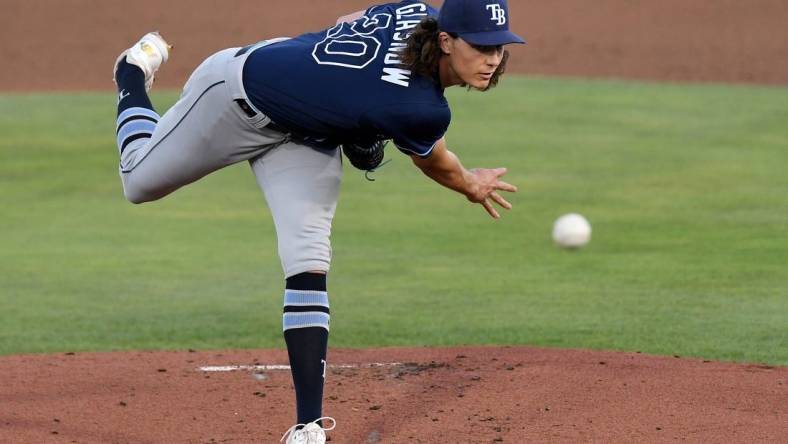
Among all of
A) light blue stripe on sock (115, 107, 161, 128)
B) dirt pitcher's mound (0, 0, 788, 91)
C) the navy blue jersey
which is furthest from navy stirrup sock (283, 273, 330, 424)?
dirt pitcher's mound (0, 0, 788, 91)

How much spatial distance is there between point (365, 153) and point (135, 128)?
1.00 m

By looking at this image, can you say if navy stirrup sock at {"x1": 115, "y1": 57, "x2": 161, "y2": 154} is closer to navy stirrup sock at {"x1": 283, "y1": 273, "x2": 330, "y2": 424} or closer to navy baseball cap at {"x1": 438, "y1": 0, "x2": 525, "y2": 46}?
navy stirrup sock at {"x1": 283, "y1": 273, "x2": 330, "y2": 424}

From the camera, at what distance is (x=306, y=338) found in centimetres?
464

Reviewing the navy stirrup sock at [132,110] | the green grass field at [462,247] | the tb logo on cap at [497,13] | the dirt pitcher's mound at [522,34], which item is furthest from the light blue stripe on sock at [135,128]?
the dirt pitcher's mound at [522,34]

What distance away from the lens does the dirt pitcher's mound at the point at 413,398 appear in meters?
4.94

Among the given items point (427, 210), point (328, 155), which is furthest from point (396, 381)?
point (427, 210)

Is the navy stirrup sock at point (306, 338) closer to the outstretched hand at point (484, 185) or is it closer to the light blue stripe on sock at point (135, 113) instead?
the outstretched hand at point (484, 185)

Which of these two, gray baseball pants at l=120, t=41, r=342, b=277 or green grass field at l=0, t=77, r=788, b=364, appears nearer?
gray baseball pants at l=120, t=41, r=342, b=277

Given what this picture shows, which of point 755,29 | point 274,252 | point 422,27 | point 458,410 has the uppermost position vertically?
point 755,29

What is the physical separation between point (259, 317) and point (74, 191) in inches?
205

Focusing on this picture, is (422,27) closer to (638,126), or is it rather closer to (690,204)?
(690,204)

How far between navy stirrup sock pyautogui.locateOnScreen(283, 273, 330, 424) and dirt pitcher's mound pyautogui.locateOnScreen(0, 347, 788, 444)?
0.32 meters

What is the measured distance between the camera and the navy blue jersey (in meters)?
4.40

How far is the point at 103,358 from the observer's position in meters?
6.66
